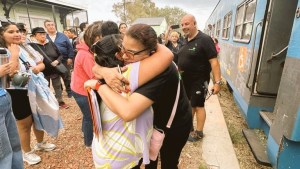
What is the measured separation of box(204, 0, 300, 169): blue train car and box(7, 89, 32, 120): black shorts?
295 centimetres

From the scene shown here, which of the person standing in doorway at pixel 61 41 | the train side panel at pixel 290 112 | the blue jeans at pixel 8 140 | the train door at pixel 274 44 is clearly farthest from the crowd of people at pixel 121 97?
the person standing in doorway at pixel 61 41

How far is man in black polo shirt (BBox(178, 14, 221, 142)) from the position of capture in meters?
2.90

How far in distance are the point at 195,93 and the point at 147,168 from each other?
1.55 metres

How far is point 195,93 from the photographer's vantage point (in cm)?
309

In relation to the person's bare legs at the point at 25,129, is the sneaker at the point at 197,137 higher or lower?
lower

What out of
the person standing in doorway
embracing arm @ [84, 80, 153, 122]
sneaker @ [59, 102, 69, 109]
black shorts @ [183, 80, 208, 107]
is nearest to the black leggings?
embracing arm @ [84, 80, 153, 122]

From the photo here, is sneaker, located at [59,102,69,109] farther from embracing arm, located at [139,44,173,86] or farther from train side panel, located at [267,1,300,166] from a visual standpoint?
train side panel, located at [267,1,300,166]

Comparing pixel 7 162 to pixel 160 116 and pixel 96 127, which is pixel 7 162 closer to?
pixel 96 127

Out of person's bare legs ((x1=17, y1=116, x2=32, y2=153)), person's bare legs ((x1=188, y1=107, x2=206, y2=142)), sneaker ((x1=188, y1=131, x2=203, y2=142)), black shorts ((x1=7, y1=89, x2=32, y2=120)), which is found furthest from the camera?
sneaker ((x1=188, y1=131, x2=203, y2=142))

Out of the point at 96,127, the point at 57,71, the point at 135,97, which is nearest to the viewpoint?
the point at 135,97

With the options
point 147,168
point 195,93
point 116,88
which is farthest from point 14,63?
point 195,93

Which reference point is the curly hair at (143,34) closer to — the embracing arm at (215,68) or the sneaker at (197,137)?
the embracing arm at (215,68)

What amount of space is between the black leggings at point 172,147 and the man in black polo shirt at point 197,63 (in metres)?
1.45

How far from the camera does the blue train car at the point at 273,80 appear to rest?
2.03 m
